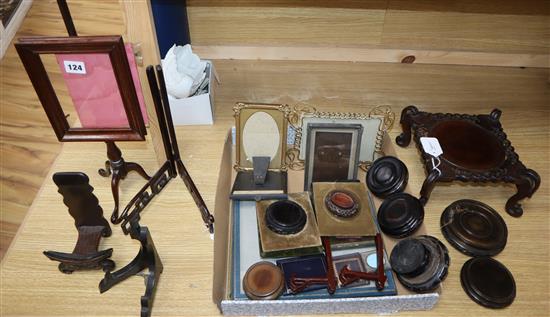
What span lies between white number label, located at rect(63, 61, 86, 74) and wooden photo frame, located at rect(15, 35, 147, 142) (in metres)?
0.04

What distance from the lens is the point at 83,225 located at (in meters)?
1.04

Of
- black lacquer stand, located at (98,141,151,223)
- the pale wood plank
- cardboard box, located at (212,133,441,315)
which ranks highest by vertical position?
the pale wood plank

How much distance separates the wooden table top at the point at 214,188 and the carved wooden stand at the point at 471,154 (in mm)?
99

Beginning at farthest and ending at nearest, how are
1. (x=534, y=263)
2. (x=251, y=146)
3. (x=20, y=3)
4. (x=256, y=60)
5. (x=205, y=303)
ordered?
(x=20, y=3) < (x=256, y=60) < (x=251, y=146) < (x=534, y=263) < (x=205, y=303)

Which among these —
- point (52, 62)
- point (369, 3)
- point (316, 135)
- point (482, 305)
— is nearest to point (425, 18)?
point (369, 3)

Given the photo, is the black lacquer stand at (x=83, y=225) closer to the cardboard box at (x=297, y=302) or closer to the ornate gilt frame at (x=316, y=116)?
the cardboard box at (x=297, y=302)

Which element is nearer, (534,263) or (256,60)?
(534,263)

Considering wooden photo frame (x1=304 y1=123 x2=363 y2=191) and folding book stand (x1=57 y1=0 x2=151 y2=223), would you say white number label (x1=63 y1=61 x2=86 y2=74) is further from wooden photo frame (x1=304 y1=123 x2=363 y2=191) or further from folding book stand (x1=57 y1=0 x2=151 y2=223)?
wooden photo frame (x1=304 y1=123 x2=363 y2=191)

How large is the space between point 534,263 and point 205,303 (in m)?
0.76

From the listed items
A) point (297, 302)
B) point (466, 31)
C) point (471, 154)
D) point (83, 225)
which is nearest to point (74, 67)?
point (83, 225)

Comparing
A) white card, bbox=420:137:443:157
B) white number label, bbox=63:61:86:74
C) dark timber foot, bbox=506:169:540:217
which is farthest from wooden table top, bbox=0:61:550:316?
white number label, bbox=63:61:86:74

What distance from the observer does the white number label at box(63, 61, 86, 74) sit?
0.92m

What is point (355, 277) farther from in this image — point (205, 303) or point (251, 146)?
point (251, 146)

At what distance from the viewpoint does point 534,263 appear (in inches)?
41.1
